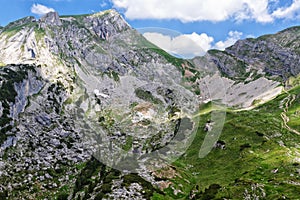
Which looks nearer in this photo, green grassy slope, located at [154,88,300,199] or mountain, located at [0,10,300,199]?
green grassy slope, located at [154,88,300,199]

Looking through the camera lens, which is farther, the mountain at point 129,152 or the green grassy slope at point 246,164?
the mountain at point 129,152

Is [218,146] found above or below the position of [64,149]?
above

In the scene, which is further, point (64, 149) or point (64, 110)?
point (64, 110)

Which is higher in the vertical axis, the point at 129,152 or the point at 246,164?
the point at 246,164

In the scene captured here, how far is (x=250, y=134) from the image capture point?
469ft

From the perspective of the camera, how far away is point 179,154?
14650 cm

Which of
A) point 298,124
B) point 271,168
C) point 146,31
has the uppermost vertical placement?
point 298,124

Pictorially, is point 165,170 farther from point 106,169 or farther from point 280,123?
point 280,123

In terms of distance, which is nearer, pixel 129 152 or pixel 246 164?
pixel 246 164

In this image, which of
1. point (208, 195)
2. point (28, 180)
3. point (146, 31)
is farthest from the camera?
point (28, 180)

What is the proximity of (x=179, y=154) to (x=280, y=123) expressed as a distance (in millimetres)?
61534

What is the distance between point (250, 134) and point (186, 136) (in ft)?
136

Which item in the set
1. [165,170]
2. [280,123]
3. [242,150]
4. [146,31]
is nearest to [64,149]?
[165,170]

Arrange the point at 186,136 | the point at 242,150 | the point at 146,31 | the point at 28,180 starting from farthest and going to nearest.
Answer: the point at 186,136 < the point at 242,150 < the point at 28,180 < the point at 146,31
